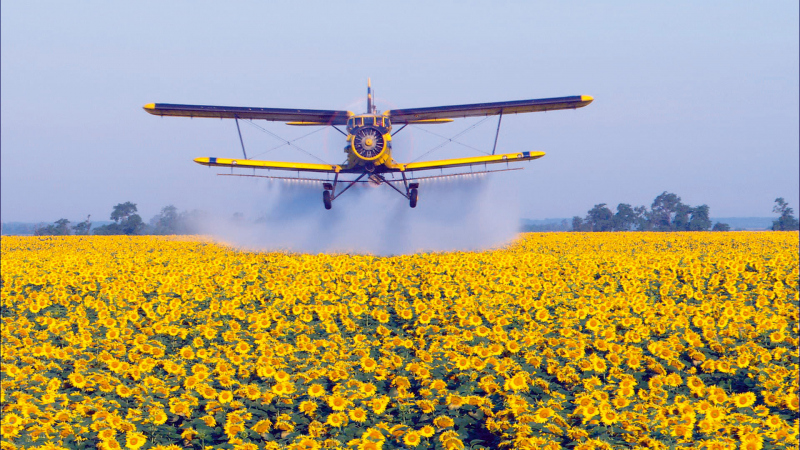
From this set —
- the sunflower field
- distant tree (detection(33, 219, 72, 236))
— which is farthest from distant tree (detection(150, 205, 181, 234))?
the sunflower field

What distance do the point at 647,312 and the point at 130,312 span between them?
1010 centimetres

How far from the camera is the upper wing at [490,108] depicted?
28.6m

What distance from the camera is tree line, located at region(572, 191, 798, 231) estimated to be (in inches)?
3957

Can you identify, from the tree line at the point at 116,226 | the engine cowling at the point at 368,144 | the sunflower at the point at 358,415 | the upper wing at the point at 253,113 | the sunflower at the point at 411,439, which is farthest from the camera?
the tree line at the point at 116,226

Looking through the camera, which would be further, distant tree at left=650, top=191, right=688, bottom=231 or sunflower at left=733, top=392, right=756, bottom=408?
distant tree at left=650, top=191, right=688, bottom=231

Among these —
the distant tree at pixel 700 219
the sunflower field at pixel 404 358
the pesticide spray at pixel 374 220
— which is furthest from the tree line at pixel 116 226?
the distant tree at pixel 700 219

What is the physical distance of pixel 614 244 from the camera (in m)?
31.6

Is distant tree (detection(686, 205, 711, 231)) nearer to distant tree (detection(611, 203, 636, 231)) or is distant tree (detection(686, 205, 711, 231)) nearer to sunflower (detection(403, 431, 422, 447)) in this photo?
distant tree (detection(611, 203, 636, 231))

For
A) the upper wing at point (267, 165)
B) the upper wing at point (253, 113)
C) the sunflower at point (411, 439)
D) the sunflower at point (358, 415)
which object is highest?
the upper wing at point (253, 113)

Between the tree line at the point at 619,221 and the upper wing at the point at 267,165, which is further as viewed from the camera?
the tree line at the point at 619,221

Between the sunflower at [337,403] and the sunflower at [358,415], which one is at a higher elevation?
the sunflower at [337,403]

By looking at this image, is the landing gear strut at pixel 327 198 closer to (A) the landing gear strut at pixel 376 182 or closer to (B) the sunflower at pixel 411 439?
(A) the landing gear strut at pixel 376 182

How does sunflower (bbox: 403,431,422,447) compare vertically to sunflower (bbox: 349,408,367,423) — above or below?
below

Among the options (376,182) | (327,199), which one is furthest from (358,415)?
(327,199)
